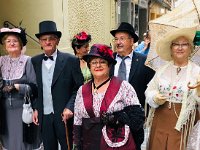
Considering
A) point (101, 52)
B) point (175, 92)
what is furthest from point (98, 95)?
point (175, 92)

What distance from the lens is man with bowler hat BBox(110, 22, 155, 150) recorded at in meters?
4.05

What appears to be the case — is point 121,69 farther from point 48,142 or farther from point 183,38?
point 48,142

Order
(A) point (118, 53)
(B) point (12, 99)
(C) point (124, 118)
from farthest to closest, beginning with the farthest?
(A) point (118, 53), (B) point (12, 99), (C) point (124, 118)

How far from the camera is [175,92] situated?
3.32m

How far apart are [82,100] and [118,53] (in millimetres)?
1305

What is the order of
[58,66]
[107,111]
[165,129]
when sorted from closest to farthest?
[107,111] < [165,129] < [58,66]

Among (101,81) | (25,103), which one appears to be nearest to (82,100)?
(101,81)

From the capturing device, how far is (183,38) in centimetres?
335

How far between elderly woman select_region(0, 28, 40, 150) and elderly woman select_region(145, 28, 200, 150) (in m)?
1.45

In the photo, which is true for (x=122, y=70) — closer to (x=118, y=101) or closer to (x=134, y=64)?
(x=134, y=64)

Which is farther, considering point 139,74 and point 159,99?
point 139,74

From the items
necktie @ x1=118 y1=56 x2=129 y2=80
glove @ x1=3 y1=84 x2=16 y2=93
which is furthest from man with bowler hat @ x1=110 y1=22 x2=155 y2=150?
glove @ x1=3 y1=84 x2=16 y2=93

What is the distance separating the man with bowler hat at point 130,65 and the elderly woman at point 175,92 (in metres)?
0.53

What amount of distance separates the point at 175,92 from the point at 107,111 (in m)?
0.79
